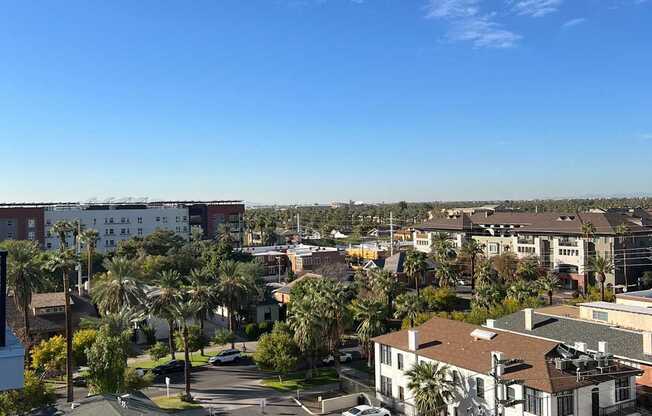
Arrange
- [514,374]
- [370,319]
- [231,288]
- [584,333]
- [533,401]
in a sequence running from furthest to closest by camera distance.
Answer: [231,288]
[370,319]
[584,333]
[514,374]
[533,401]

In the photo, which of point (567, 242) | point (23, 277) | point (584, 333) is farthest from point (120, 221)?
point (584, 333)

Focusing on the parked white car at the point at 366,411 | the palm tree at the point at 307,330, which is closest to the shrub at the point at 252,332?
the palm tree at the point at 307,330

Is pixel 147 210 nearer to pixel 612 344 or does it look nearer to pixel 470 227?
pixel 470 227

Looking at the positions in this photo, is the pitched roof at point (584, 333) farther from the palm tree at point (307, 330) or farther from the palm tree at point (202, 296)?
the palm tree at point (202, 296)

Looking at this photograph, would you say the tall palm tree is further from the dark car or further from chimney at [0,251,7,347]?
chimney at [0,251,7,347]

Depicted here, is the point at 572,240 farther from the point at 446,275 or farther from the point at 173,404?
the point at 173,404

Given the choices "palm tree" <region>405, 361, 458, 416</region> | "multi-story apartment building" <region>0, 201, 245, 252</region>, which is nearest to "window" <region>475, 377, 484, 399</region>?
"palm tree" <region>405, 361, 458, 416</region>
